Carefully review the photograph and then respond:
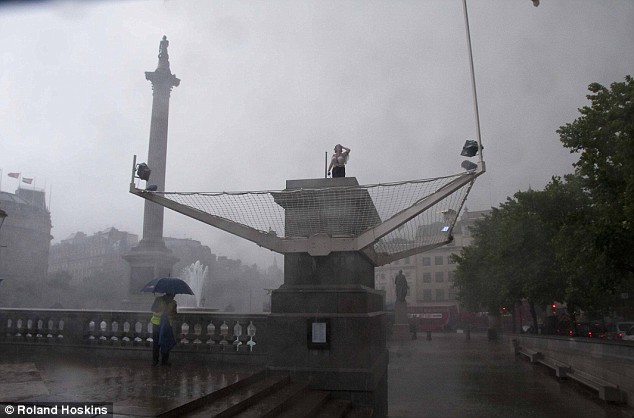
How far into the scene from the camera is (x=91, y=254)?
323 feet

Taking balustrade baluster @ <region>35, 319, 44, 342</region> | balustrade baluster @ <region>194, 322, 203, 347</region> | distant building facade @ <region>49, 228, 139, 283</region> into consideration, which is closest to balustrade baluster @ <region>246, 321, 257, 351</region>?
balustrade baluster @ <region>194, 322, 203, 347</region>

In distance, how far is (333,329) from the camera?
9.40m

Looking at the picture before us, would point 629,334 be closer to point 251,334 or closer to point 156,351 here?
point 251,334

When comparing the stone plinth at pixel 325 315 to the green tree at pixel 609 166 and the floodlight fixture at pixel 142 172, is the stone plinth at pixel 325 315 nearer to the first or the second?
the floodlight fixture at pixel 142 172

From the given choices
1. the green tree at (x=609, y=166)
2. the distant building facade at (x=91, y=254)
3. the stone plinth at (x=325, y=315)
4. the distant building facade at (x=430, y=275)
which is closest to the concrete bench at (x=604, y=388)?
the green tree at (x=609, y=166)

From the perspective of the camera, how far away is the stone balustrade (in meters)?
11.0

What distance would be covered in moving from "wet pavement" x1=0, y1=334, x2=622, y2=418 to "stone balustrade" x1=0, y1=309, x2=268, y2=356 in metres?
0.48

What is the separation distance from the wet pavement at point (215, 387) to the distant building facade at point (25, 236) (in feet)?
218

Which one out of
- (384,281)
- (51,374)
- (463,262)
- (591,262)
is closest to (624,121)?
(591,262)

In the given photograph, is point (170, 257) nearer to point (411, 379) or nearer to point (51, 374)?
point (411, 379)

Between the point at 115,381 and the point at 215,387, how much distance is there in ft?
5.62

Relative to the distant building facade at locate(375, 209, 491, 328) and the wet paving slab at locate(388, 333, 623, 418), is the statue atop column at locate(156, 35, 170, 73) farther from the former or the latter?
the distant building facade at locate(375, 209, 491, 328)

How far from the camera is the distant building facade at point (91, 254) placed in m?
91.9

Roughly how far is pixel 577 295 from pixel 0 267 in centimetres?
6706
